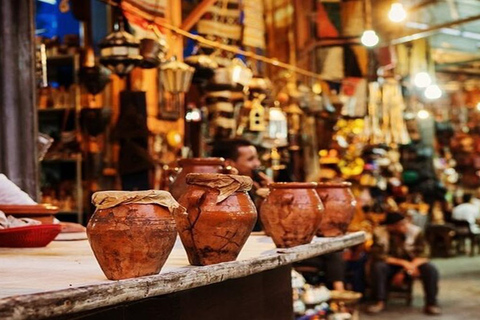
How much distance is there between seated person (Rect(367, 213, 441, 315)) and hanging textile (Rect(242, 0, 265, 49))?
285 centimetres

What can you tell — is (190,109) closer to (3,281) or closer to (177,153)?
(177,153)

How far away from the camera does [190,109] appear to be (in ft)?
31.2

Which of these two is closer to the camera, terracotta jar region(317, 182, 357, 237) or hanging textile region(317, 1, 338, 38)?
terracotta jar region(317, 182, 357, 237)

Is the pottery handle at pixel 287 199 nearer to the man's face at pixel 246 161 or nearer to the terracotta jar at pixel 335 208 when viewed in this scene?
the terracotta jar at pixel 335 208

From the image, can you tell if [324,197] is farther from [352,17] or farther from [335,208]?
[352,17]

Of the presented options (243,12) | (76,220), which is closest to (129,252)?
(76,220)

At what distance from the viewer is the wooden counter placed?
1.65 m

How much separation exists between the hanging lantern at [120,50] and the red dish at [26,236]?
300cm

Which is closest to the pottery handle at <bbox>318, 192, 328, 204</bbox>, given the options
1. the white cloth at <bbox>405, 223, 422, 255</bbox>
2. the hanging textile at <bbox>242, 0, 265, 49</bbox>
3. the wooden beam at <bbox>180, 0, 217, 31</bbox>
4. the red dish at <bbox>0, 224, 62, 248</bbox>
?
the red dish at <bbox>0, 224, 62, 248</bbox>

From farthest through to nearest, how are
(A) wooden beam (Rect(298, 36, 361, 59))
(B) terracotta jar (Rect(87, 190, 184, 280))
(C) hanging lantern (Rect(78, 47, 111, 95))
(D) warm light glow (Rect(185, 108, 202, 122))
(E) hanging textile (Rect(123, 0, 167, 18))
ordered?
(A) wooden beam (Rect(298, 36, 361, 59)) → (D) warm light glow (Rect(185, 108, 202, 122)) → (C) hanging lantern (Rect(78, 47, 111, 95)) → (E) hanging textile (Rect(123, 0, 167, 18)) → (B) terracotta jar (Rect(87, 190, 184, 280))

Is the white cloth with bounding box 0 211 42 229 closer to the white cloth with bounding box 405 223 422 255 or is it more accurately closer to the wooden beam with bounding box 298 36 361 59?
the white cloth with bounding box 405 223 422 255

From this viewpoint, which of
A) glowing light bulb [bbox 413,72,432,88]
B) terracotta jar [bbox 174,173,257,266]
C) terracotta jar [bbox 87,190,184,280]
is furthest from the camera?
glowing light bulb [bbox 413,72,432,88]

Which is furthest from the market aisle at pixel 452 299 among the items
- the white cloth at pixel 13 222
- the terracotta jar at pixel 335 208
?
the white cloth at pixel 13 222

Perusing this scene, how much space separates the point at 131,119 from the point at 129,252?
17.1 feet
